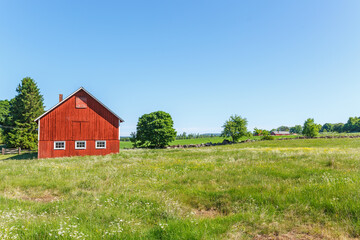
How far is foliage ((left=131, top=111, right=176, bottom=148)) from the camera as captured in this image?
49188 mm

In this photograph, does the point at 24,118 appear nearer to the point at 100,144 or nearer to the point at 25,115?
the point at 25,115

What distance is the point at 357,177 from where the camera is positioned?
8109 millimetres

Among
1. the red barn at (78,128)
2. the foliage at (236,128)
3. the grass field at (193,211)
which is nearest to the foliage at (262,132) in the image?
the foliage at (236,128)

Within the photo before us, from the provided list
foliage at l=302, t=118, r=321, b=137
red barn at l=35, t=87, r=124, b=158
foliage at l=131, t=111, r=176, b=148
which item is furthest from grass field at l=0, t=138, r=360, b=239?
foliage at l=302, t=118, r=321, b=137

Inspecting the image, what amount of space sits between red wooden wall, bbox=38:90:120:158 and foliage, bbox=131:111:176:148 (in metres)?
17.9

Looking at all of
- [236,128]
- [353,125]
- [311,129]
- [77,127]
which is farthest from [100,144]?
[353,125]

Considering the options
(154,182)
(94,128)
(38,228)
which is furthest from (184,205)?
(94,128)

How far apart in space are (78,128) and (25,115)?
2572cm

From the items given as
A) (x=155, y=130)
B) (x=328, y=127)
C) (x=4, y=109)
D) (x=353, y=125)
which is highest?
(x=4, y=109)

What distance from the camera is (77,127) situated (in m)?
29.4

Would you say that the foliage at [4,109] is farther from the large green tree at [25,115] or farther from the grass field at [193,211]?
the grass field at [193,211]

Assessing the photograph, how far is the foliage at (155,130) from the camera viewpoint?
49188 mm

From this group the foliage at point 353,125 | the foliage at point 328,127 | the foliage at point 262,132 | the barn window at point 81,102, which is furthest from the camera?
the foliage at point 328,127

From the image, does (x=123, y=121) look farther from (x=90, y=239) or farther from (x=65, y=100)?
(x=90, y=239)
